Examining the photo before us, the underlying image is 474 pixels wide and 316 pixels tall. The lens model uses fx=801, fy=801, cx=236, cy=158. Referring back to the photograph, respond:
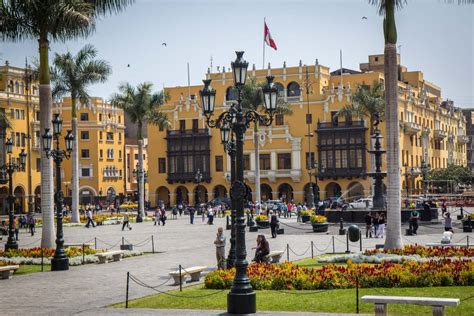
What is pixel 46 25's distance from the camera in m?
29.6

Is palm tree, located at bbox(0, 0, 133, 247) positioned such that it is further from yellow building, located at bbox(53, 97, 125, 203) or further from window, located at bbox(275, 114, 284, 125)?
yellow building, located at bbox(53, 97, 125, 203)

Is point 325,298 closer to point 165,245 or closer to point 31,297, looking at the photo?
point 31,297

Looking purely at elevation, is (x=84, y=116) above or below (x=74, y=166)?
above

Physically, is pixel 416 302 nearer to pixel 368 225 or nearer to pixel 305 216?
pixel 368 225

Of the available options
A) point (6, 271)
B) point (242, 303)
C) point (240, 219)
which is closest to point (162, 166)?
point (6, 271)

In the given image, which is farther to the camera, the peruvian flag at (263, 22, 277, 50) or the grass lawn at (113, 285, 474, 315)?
the peruvian flag at (263, 22, 277, 50)

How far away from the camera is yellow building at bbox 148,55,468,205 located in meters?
85.2

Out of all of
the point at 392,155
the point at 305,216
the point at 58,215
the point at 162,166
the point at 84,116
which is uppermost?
the point at 84,116

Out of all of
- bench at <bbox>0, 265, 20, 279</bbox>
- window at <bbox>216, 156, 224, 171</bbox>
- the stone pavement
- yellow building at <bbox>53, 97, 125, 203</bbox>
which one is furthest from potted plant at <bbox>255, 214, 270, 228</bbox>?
yellow building at <bbox>53, 97, 125, 203</bbox>

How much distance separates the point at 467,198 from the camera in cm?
7375

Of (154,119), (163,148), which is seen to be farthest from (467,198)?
(163,148)

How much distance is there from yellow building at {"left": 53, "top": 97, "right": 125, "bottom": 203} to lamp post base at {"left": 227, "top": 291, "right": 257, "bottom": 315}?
8483cm

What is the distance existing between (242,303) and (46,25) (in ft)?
56.8

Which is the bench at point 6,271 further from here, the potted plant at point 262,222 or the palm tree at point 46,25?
the potted plant at point 262,222
